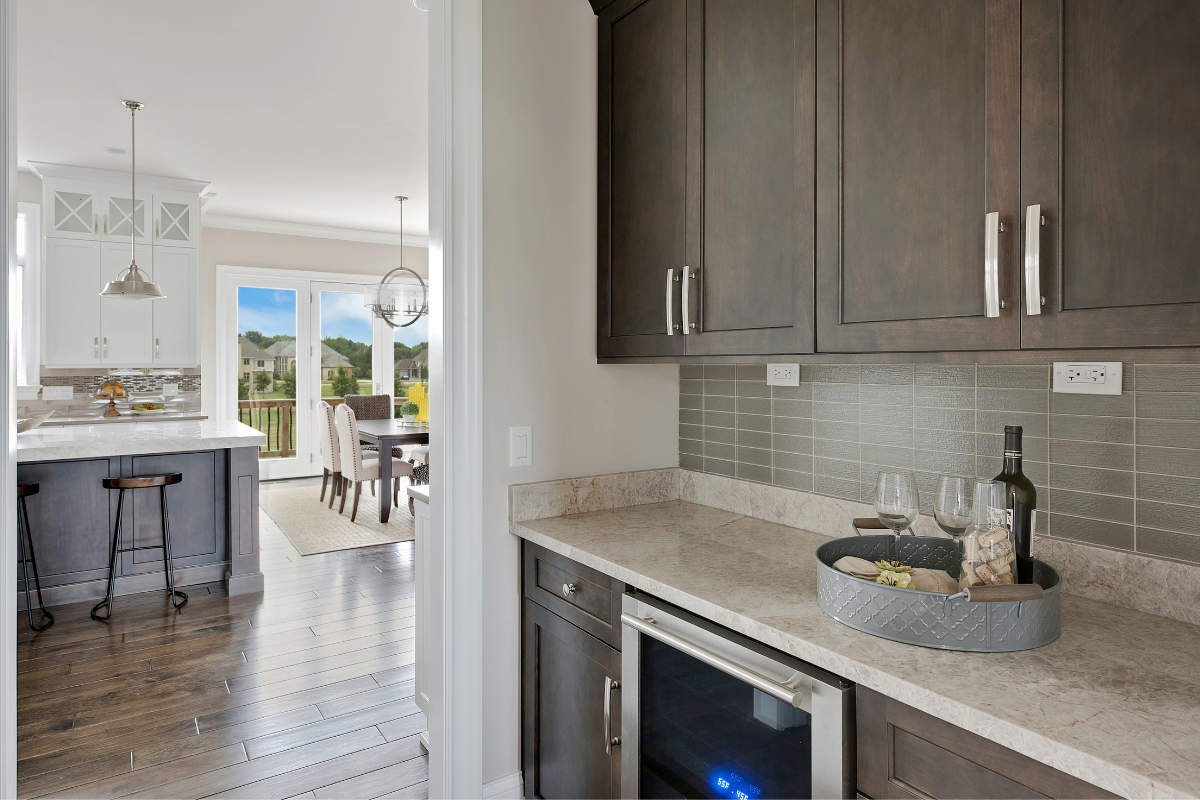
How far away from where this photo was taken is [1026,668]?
100 centimetres

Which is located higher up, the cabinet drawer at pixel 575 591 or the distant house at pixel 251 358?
the distant house at pixel 251 358

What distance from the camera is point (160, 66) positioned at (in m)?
3.48

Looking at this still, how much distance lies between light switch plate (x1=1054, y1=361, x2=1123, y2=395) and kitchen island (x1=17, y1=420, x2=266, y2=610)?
409 centimetres

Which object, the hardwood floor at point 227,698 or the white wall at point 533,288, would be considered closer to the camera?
the white wall at point 533,288

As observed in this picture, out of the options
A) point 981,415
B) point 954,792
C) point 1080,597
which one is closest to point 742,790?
point 954,792

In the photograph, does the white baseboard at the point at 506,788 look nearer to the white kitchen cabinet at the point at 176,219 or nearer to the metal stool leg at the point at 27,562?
the metal stool leg at the point at 27,562

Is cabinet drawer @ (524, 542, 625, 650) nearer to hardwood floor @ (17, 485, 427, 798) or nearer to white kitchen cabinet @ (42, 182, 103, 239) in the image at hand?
hardwood floor @ (17, 485, 427, 798)

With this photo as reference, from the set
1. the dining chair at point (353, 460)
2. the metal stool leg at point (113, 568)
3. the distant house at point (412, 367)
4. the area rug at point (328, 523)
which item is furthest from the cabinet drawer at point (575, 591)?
the distant house at point (412, 367)

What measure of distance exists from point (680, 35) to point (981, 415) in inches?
48.7

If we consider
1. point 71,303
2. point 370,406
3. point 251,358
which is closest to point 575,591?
point 71,303

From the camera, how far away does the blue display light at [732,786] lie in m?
1.24

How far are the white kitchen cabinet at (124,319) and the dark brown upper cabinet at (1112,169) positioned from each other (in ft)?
20.4

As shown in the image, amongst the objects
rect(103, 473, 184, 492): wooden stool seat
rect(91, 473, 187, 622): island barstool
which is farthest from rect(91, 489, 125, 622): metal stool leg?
rect(103, 473, 184, 492): wooden stool seat

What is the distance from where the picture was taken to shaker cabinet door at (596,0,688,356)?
71.8 inches
